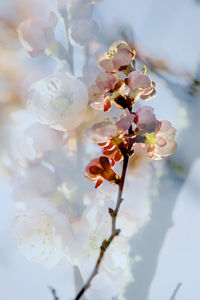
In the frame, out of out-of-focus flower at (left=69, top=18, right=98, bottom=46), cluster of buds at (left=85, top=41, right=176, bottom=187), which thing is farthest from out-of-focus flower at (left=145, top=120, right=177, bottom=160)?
out-of-focus flower at (left=69, top=18, right=98, bottom=46)

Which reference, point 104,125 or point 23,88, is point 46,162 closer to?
point 23,88

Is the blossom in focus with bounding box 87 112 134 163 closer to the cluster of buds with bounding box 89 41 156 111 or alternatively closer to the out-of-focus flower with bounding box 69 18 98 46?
the cluster of buds with bounding box 89 41 156 111

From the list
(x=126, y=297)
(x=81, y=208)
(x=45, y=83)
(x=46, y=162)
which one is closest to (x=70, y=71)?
(x=45, y=83)

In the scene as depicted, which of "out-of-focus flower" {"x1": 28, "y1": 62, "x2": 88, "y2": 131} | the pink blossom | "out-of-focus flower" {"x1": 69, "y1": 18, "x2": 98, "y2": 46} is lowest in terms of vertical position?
"out-of-focus flower" {"x1": 28, "y1": 62, "x2": 88, "y2": 131}

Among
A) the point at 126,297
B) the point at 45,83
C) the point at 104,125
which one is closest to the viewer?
the point at 104,125

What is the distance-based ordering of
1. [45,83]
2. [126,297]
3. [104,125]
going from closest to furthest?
[104,125]
[45,83]
[126,297]

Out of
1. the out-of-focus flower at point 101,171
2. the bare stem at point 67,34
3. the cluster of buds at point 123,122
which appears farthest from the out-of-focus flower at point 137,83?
the bare stem at point 67,34

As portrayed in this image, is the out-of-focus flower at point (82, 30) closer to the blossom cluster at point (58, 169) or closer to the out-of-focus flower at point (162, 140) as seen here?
the blossom cluster at point (58, 169)
